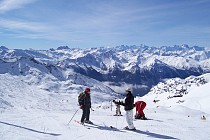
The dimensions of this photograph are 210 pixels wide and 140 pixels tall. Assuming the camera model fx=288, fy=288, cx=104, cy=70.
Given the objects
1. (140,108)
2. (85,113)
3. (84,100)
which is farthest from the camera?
(140,108)

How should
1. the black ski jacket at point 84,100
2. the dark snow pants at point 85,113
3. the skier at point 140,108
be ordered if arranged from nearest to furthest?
the black ski jacket at point 84,100 < the dark snow pants at point 85,113 < the skier at point 140,108

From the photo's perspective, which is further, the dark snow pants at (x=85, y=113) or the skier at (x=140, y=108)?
the skier at (x=140, y=108)

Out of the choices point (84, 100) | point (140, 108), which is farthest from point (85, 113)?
point (140, 108)

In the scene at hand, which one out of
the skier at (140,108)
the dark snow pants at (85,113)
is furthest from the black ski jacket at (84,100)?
the skier at (140,108)

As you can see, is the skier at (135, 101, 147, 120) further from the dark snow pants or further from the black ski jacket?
the black ski jacket

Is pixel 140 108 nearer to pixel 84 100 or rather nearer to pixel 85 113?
pixel 85 113

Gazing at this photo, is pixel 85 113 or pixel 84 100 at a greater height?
pixel 84 100

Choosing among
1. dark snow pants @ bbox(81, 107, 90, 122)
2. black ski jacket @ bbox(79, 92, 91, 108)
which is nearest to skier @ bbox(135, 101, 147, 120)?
dark snow pants @ bbox(81, 107, 90, 122)

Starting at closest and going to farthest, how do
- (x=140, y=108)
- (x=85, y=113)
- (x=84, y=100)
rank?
→ 1. (x=84, y=100)
2. (x=85, y=113)
3. (x=140, y=108)

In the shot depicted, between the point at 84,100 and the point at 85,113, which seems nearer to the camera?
the point at 84,100

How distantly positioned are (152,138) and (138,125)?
167 inches

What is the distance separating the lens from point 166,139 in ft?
51.7

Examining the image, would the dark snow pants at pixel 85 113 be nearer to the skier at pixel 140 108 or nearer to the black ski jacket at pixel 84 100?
the black ski jacket at pixel 84 100

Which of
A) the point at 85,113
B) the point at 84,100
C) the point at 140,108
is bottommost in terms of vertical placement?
the point at 85,113
